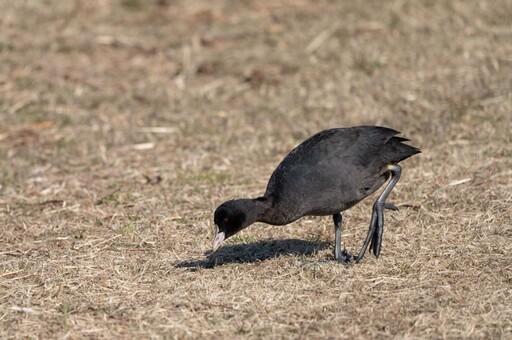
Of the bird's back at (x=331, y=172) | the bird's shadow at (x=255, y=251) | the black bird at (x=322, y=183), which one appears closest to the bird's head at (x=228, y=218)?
the black bird at (x=322, y=183)

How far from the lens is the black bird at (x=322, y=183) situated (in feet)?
20.6

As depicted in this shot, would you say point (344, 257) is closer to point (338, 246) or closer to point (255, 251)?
point (338, 246)

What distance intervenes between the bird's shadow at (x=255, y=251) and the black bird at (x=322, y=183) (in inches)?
→ 16.5

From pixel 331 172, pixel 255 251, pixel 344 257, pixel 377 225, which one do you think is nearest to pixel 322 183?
pixel 331 172

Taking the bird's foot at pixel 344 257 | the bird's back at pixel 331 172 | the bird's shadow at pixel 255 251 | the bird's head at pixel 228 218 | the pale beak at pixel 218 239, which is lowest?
the bird's shadow at pixel 255 251

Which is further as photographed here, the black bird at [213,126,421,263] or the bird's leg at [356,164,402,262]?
the bird's leg at [356,164,402,262]

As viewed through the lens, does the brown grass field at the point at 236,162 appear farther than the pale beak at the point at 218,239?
No

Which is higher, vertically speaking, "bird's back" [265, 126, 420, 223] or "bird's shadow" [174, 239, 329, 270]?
"bird's back" [265, 126, 420, 223]

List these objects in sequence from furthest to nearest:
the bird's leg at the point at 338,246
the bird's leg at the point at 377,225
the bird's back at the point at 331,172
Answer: the bird's leg at the point at 338,246 → the bird's leg at the point at 377,225 → the bird's back at the point at 331,172

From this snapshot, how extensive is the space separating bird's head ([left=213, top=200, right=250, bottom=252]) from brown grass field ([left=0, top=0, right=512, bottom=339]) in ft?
0.97

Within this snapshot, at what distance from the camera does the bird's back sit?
6.26 meters

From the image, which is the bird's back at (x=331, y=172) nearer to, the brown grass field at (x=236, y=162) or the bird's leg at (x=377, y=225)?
the bird's leg at (x=377, y=225)

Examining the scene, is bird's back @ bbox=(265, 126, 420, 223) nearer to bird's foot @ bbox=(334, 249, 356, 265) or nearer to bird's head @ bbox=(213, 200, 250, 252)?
bird's head @ bbox=(213, 200, 250, 252)

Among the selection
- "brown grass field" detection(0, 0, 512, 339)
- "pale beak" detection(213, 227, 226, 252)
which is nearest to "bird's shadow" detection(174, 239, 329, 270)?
"brown grass field" detection(0, 0, 512, 339)
